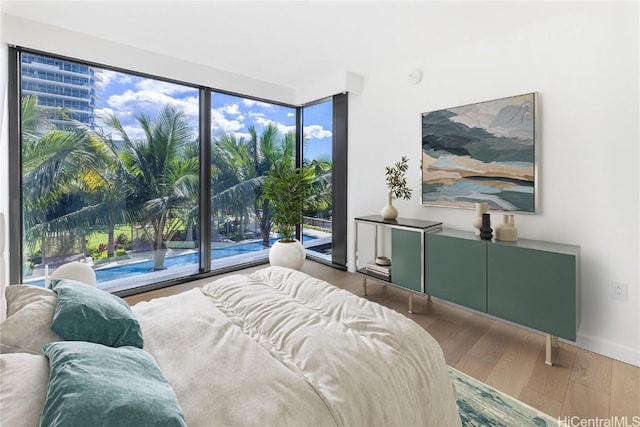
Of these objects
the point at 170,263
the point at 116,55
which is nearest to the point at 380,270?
the point at 170,263

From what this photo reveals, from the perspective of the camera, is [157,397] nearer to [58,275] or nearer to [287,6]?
[58,275]

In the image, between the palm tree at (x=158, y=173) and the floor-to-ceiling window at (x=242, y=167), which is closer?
the palm tree at (x=158, y=173)

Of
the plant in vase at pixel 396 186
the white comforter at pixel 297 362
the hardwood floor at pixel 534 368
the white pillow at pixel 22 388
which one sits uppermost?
the plant in vase at pixel 396 186

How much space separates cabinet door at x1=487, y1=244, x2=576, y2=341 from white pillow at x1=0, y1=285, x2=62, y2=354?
257 cm

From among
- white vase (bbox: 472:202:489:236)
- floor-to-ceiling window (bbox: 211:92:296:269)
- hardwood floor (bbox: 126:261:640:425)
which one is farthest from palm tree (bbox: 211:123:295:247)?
white vase (bbox: 472:202:489:236)

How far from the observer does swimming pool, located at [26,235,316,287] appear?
3.17m

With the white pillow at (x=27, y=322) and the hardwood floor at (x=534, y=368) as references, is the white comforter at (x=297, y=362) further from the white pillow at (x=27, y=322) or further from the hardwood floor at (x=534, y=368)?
the hardwood floor at (x=534, y=368)

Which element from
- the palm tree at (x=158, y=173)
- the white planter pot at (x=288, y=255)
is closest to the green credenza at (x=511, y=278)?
the white planter pot at (x=288, y=255)

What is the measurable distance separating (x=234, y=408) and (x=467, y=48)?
3291mm

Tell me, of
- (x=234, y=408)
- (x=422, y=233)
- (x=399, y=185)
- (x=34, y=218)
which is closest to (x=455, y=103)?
(x=399, y=185)

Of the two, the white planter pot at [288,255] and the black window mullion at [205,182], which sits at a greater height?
the black window mullion at [205,182]

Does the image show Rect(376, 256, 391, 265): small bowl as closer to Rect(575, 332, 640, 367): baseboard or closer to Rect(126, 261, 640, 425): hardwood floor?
Rect(126, 261, 640, 425): hardwood floor

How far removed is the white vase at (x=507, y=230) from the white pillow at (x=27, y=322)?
2714 mm

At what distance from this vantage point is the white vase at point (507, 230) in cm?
238
